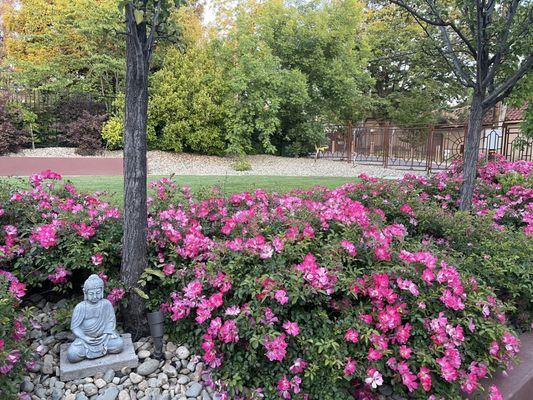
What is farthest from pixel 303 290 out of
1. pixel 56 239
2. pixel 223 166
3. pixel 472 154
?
pixel 223 166

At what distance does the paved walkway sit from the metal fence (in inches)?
263

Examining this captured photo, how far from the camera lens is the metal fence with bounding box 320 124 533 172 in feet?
35.3

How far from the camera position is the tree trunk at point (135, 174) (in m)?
1.92

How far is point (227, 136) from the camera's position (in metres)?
10.5

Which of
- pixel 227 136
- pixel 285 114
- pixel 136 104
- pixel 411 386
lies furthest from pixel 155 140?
pixel 411 386

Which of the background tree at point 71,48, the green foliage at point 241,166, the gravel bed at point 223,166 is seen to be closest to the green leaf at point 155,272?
the gravel bed at point 223,166

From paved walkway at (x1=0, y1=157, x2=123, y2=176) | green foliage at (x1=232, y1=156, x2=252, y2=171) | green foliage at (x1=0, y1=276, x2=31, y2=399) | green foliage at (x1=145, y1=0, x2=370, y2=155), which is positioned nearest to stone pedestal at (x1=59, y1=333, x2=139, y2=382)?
green foliage at (x1=0, y1=276, x2=31, y2=399)

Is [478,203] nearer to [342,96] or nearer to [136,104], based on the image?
[136,104]

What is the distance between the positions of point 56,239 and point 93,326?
0.56 metres

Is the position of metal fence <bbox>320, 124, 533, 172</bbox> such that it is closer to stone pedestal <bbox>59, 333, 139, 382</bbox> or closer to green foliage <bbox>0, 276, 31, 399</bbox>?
stone pedestal <bbox>59, 333, 139, 382</bbox>

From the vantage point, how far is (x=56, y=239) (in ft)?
6.97

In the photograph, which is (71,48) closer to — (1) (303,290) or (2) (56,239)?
(2) (56,239)

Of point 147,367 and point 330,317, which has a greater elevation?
point 330,317

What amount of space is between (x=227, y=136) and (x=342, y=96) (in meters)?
3.83
